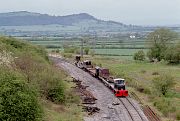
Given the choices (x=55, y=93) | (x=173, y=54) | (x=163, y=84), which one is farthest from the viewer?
(x=173, y=54)

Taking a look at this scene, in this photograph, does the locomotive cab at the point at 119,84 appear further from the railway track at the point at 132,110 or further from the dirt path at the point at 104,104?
the railway track at the point at 132,110

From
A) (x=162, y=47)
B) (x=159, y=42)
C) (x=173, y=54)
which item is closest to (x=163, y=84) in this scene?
(x=173, y=54)

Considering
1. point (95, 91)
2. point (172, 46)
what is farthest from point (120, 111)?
point (172, 46)

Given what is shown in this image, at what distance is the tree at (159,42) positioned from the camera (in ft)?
409

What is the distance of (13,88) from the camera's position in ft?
90.8

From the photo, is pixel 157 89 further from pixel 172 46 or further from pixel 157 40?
pixel 157 40

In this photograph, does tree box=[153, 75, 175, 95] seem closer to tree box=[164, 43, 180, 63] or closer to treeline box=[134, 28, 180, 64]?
tree box=[164, 43, 180, 63]

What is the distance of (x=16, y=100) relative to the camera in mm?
27453

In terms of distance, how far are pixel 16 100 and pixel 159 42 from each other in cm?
10289

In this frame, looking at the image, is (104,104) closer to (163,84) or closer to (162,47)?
(163,84)

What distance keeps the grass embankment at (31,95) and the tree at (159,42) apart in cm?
7056

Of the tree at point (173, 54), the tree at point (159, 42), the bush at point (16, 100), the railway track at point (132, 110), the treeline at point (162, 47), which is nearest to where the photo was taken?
the bush at point (16, 100)

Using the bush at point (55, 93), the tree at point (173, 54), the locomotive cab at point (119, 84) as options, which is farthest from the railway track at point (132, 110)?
the tree at point (173, 54)

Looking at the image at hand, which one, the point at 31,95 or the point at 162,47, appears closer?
the point at 31,95
